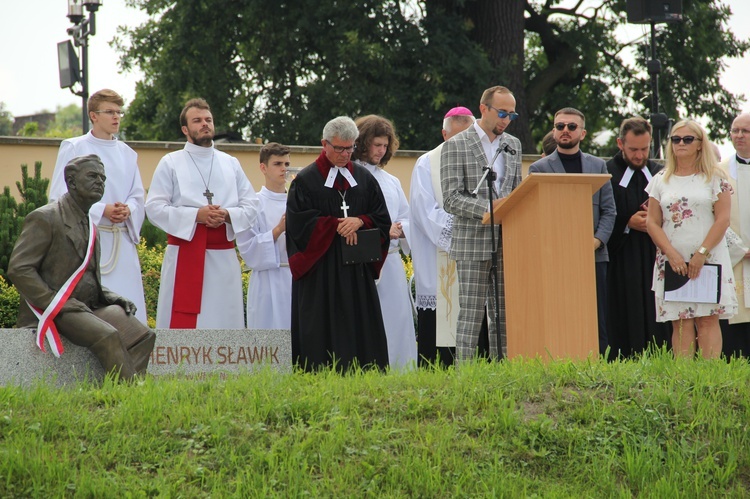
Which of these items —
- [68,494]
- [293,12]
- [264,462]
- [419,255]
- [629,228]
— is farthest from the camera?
[293,12]

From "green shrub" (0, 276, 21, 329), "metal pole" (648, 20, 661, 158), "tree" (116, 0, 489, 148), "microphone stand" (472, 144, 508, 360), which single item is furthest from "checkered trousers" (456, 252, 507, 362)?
"tree" (116, 0, 489, 148)

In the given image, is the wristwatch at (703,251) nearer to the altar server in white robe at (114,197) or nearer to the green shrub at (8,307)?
the altar server in white robe at (114,197)

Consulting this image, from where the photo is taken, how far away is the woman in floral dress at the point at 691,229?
775 centimetres

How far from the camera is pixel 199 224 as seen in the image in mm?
8945

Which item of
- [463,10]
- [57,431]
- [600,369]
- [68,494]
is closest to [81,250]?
[57,431]

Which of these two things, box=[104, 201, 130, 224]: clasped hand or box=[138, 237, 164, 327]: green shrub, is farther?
box=[138, 237, 164, 327]: green shrub

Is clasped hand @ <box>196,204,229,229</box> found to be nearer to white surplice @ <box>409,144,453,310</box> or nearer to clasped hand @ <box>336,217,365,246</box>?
clasped hand @ <box>336,217,365,246</box>

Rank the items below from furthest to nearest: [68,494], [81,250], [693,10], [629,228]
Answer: [693,10]
[629,228]
[81,250]
[68,494]

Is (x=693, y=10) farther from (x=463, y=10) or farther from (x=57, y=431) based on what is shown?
(x=57, y=431)

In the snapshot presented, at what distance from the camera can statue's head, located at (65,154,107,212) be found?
712 centimetres

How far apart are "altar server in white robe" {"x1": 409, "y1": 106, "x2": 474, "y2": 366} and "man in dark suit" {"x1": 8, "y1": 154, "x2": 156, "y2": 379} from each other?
9.86ft

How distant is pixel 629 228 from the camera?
8828mm

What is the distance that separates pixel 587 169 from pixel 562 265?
218cm

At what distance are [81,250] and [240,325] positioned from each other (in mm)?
2339
